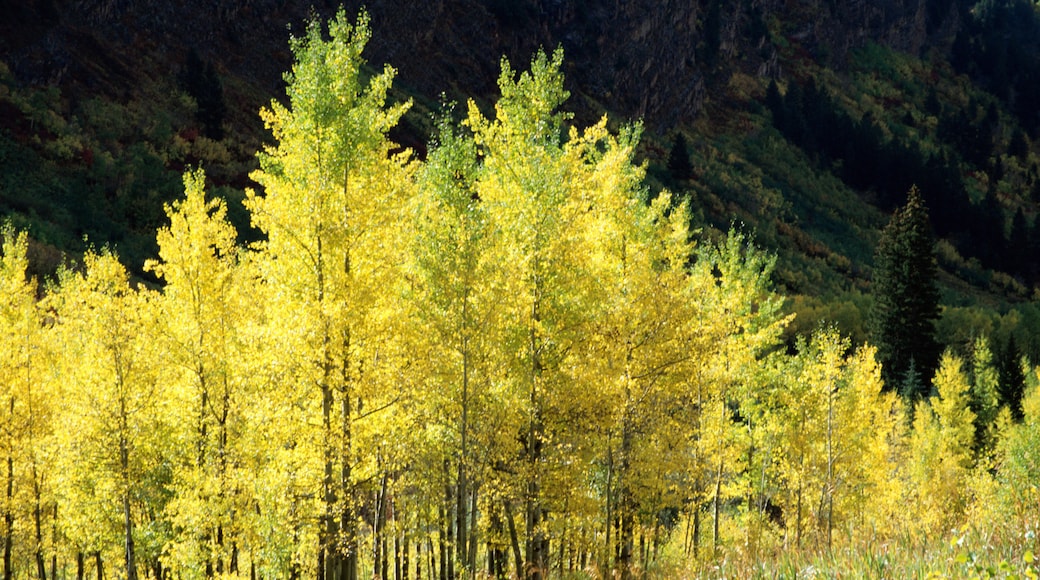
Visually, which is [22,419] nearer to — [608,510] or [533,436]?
[533,436]

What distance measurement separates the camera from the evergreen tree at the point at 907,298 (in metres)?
51.2

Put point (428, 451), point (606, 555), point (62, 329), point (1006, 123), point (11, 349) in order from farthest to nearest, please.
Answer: point (1006, 123)
point (62, 329)
point (11, 349)
point (606, 555)
point (428, 451)

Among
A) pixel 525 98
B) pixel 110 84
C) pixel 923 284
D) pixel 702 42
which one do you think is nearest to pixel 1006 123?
pixel 702 42

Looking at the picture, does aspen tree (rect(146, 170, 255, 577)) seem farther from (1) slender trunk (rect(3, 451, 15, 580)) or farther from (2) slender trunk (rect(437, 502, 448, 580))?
(1) slender trunk (rect(3, 451, 15, 580))

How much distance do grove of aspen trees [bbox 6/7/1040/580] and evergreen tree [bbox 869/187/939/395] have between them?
124 feet

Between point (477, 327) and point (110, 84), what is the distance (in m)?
62.9

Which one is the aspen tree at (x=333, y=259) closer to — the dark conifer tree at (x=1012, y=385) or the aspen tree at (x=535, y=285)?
the aspen tree at (x=535, y=285)

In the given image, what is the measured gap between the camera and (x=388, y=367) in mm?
11453

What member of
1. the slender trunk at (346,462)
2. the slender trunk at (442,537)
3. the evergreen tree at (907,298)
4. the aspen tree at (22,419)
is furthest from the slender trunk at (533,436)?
the evergreen tree at (907,298)

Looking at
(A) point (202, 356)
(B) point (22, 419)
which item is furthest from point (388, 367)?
(B) point (22, 419)

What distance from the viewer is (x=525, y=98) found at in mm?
14672

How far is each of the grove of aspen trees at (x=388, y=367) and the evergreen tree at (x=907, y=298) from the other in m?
37.8

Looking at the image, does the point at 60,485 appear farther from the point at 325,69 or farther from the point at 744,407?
the point at 744,407

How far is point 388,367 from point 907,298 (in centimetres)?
4924
